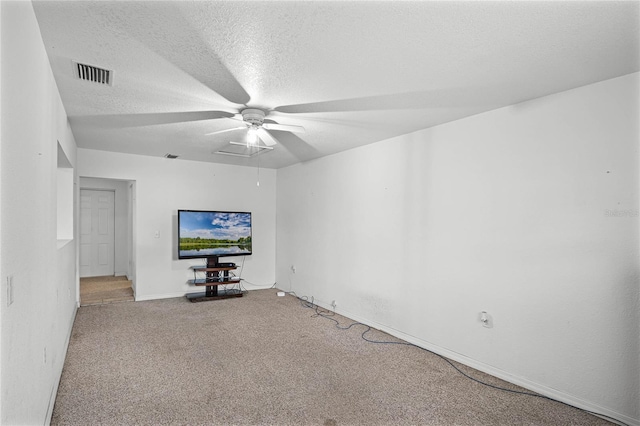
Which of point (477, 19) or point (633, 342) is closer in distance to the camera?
point (477, 19)

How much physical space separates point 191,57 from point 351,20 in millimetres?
1061

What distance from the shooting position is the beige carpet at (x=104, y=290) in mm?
5656

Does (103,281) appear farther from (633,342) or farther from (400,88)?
(633,342)

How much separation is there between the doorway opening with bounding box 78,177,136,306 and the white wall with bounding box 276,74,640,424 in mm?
6006

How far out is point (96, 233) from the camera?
795 cm

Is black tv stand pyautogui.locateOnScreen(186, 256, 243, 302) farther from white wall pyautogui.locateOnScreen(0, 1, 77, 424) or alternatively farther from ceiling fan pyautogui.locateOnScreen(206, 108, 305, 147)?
white wall pyautogui.locateOnScreen(0, 1, 77, 424)

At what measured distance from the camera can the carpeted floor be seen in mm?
2445

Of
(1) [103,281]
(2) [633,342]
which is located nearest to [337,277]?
(2) [633,342]

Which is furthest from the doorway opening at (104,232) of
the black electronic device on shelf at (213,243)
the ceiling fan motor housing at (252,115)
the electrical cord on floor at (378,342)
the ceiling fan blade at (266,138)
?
the ceiling fan motor housing at (252,115)

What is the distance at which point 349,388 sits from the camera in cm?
284

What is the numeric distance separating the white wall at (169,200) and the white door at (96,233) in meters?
3.01

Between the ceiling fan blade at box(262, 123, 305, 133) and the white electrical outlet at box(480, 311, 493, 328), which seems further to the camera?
the ceiling fan blade at box(262, 123, 305, 133)

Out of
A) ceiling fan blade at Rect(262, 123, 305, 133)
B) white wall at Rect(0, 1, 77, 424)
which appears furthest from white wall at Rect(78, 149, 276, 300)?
white wall at Rect(0, 1, 77, 424)

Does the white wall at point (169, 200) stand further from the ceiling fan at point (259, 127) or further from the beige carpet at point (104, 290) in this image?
the ceiling fan at point (259, 127)
